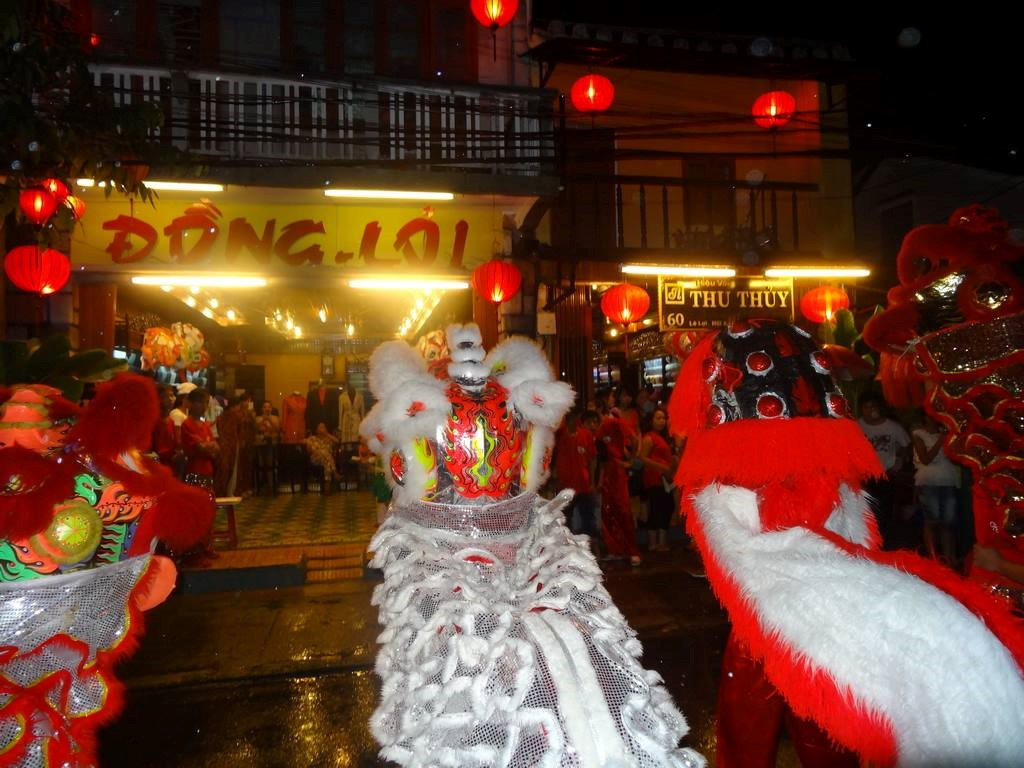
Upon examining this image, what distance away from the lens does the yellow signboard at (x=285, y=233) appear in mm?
8352

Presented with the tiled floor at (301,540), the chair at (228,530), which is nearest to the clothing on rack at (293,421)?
the tiled floor at (301,540)

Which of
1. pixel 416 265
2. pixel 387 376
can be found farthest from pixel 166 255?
pixel 387 376

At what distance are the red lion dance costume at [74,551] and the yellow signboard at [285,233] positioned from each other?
651 cm

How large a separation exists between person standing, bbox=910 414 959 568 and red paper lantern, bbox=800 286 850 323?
3609mm

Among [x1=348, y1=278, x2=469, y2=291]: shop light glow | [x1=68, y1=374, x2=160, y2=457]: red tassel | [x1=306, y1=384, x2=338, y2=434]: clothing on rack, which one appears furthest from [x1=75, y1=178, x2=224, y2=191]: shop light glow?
[x1=68, y1=374, x2=160, y2=457]: red tassel

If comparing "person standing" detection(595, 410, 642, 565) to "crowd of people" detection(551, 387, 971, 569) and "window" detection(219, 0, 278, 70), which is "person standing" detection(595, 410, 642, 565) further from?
"window" detection(219, 0, 278, 70)

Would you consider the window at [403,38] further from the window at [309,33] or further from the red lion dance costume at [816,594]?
the red lion dance costume at [816,594]

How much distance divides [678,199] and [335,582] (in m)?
8.56

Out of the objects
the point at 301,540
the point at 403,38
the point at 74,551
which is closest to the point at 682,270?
the point at 403,38

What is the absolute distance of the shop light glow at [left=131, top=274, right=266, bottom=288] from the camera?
8446 mm

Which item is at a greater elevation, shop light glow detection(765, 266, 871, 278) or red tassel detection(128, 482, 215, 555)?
shop light glow detection(765, 266, 871, 278)

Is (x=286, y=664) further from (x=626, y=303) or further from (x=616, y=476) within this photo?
(x=626, y=303)

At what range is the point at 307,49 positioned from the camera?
9.47m

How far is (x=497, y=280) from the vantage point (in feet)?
25.6
